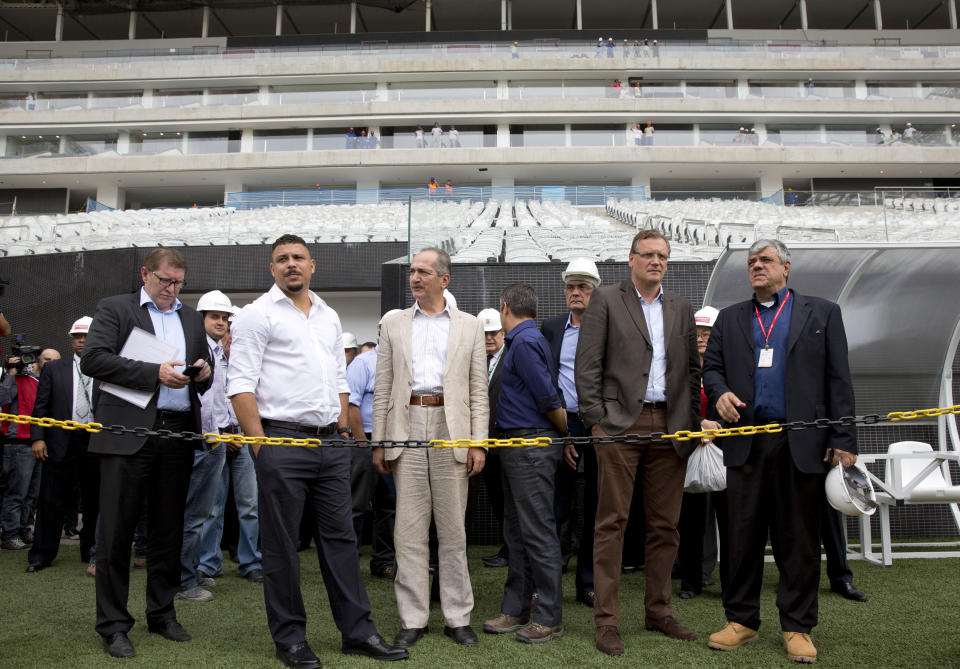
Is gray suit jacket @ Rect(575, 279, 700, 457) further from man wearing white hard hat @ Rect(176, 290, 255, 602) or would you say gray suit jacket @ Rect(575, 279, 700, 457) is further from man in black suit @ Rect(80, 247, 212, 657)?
man wearing white hard hat @ Rect(176, 290, 255, 602)

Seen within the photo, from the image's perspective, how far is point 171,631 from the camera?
3.93 metres

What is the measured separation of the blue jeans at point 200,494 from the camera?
16.6 ft

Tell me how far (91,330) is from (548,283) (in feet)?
15.0

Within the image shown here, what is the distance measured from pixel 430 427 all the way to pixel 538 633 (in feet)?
3.96

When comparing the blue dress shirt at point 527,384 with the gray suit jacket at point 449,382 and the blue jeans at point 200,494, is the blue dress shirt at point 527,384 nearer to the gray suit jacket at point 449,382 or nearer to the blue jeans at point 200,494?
the gray suit jacket at point 449,382

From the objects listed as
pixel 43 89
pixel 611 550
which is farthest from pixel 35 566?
pixel 43 89

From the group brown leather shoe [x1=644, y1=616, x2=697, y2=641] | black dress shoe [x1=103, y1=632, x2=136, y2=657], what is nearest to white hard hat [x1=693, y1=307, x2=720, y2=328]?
brown leather shoe [x1=644, y1=616, x2=697, y2=641]

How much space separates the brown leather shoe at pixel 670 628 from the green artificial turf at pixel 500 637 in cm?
7

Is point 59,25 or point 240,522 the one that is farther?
point 59,25

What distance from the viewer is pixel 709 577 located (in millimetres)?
5371

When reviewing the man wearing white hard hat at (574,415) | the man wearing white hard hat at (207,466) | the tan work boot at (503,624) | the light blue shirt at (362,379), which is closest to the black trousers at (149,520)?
the man wearing white hard hat at (207,466)

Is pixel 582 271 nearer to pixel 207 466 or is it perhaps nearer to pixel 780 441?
pixel 780 441

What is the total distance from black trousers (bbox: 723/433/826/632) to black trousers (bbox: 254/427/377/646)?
1.91 meters

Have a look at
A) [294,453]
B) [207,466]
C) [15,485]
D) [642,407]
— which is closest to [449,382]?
[294,453]
